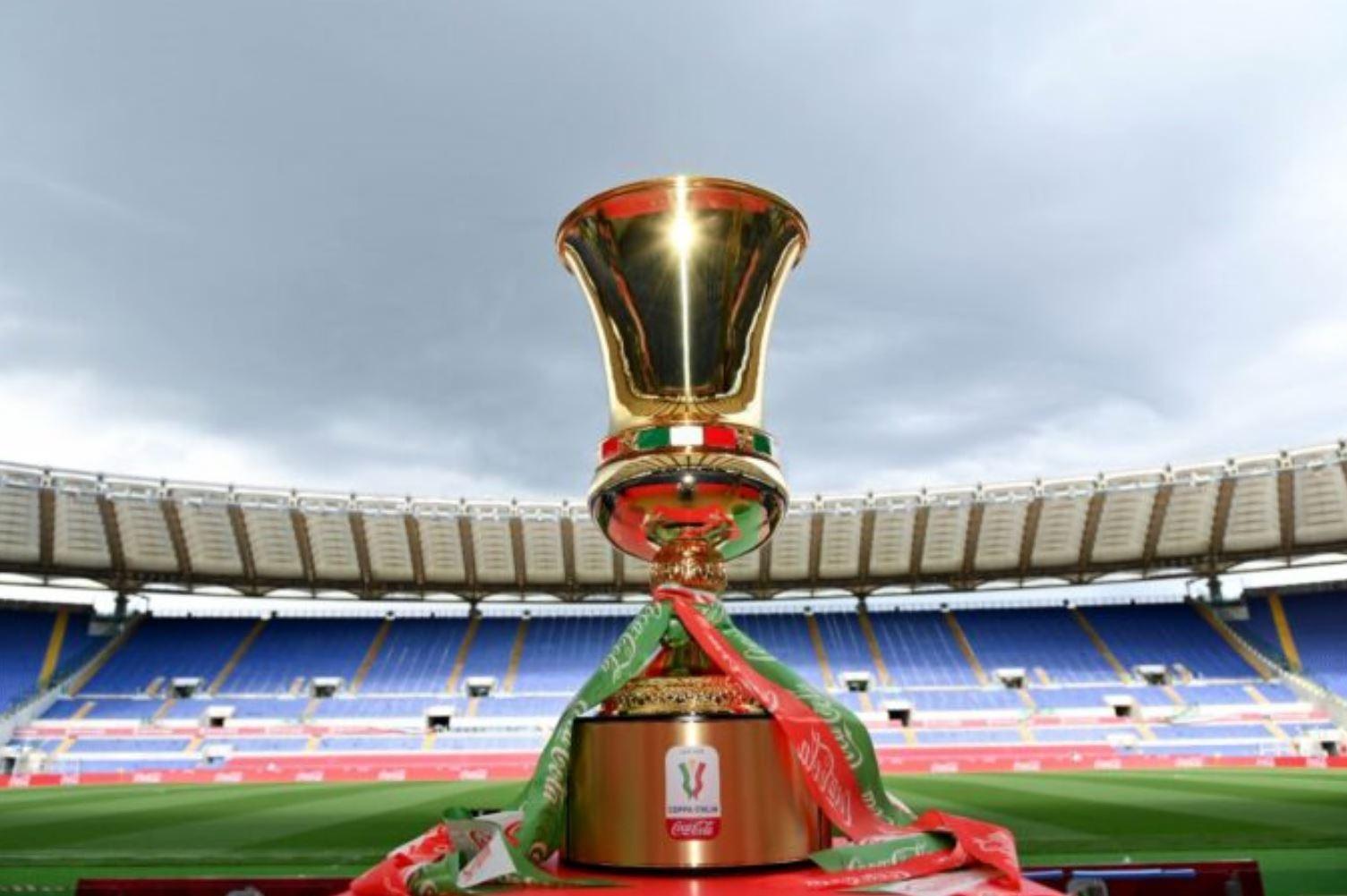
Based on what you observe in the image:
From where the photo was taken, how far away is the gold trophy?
2.11 m

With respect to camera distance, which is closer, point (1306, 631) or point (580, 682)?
point (1306, 631)

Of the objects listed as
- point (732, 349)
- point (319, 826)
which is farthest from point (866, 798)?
point (319, 826)

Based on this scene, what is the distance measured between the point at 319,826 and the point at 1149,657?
3126 centimetres

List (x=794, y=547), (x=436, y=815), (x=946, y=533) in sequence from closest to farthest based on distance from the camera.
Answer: (x=436, y=815), (x=946, y=533), (x=794, y=547)

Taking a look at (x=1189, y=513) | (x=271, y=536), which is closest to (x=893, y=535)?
(x=1189, y=513)

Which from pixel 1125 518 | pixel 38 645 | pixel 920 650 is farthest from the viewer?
pixel 920 650

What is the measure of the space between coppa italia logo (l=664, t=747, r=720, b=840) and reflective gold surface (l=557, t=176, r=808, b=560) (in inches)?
24.9

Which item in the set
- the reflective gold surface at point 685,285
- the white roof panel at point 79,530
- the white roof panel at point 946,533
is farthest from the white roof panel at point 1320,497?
the white roof panel at point 79,530

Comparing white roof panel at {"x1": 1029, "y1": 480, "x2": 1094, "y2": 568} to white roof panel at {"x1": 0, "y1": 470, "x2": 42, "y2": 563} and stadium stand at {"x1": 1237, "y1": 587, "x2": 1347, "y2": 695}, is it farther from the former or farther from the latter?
white roof panel at {"x1": 0, "y1": 470, "x2": 42, "y2": 563}

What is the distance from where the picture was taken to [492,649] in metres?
35.0

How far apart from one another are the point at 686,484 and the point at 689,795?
80cm

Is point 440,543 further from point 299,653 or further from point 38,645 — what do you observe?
point 38,645

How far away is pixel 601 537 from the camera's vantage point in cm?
2825

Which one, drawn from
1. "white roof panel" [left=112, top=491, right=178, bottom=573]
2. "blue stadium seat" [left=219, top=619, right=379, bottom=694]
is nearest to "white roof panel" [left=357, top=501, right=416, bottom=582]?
"blue stadium seat" [left=219, top=619, right=379, bottom=694]
